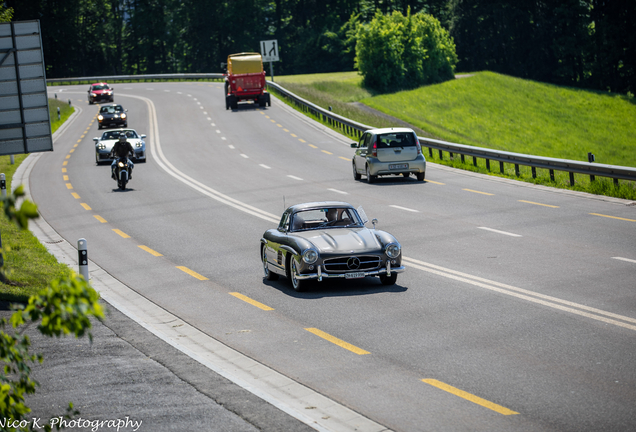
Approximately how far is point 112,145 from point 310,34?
265 ft

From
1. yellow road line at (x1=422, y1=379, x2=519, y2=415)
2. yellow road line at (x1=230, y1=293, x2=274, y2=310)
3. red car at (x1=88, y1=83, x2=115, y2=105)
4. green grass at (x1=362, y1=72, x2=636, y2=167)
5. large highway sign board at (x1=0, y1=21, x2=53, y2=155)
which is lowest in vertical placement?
green grass at (x1=362, y1=72, x2=636, y2=167)

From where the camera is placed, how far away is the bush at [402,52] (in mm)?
74312

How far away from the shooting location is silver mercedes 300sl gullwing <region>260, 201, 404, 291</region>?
11508 mm

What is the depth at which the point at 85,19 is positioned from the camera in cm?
11912

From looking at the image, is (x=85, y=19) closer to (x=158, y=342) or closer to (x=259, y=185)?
(x=259, y=185)

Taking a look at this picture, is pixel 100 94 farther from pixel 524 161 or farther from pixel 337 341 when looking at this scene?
pixel 337 341

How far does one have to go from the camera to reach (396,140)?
25219 millimetres

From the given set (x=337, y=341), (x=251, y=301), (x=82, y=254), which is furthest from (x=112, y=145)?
(x=337, y=341)

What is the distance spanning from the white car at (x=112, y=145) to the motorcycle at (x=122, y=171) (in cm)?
686

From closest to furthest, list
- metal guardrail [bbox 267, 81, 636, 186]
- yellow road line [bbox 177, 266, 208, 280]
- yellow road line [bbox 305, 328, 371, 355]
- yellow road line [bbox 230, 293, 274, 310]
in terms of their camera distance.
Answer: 1. yellow road line [bbox 305, 328, 371, 355]
2. yellow road line [bbox 230, 293, 274, 310]
3. yellow road line [bbox 177, 266, 208, 280]
4. metal guardrail [bbox 267, 81, 636, 186]

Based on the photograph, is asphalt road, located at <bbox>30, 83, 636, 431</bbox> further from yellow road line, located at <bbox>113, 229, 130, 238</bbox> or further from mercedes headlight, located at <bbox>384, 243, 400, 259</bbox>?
mercedes headlight, located at <bbox>384, 243, 400, 259</bbox>

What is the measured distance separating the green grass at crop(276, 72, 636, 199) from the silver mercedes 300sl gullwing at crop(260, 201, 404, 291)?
32.9m

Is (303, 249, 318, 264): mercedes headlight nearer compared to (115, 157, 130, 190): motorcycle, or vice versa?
(303, 249, 318, 264): mercedes headlight

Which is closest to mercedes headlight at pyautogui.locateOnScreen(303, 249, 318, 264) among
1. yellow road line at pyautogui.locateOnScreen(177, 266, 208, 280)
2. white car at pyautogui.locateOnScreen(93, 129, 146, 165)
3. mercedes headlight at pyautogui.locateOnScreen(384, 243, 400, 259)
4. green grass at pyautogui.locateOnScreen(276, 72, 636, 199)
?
mercedes headlight at pyautogui.locateOnScreen(384, 243, 400, 259)
